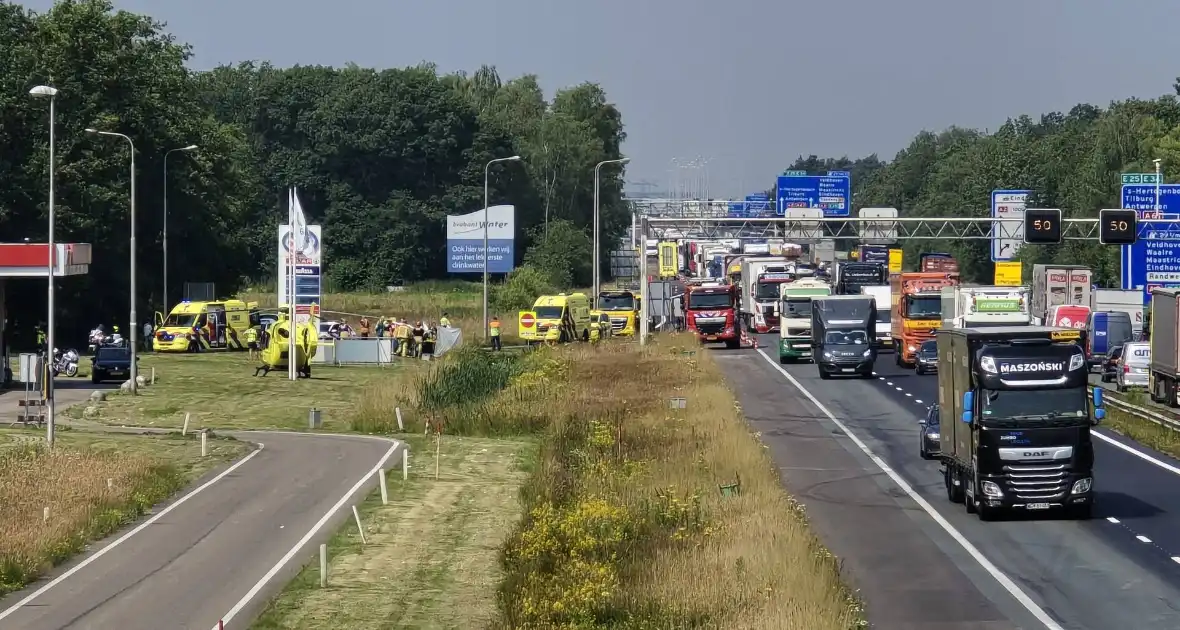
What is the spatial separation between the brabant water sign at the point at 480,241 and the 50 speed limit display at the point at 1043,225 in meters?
32.0

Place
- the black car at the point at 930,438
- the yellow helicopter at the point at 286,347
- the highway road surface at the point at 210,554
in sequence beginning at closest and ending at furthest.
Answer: the highway road surface at the point at 210,554 → the black car at the point at 930,438 → the yellow helicopter at the point at 286,347

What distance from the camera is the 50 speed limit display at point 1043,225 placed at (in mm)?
52500

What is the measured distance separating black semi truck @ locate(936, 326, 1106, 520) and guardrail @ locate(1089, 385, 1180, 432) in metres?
14.6

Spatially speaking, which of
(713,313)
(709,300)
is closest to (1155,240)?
(713,313)

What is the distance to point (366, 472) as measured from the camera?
3397cm

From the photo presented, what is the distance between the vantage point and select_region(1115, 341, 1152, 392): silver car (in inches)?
2125

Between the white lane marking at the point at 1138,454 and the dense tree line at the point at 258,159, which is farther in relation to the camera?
the dense tree line at the point at 258,159

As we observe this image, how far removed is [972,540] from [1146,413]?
19.8 metres

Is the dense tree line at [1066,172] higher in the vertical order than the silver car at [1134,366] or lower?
higher

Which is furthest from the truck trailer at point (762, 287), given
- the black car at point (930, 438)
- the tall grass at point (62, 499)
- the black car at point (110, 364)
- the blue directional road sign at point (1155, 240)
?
the tall grass at point (62, 499)

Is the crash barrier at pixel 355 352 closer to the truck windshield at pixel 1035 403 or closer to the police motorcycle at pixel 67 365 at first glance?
the police motorcycle at pixel 67 365

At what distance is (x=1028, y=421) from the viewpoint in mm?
25375

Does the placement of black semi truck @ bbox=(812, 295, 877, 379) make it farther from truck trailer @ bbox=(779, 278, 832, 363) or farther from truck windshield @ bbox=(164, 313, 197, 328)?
truck windshield @ bbox=(164, 313, 197, 328)

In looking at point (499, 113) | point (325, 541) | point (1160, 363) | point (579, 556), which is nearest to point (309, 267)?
point (1160, 363)
